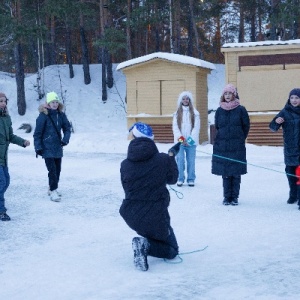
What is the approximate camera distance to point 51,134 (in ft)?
26.5

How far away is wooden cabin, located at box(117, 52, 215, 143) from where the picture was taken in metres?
19.1

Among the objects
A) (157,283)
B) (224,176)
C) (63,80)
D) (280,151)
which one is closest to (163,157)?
(157,283)

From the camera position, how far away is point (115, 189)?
9320mm

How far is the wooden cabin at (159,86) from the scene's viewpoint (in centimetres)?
1909

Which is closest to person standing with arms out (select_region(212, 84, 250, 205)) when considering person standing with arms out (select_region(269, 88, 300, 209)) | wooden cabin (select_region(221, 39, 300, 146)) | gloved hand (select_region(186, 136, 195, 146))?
person standing with arms out (select_region(269, 88, 300, 209))

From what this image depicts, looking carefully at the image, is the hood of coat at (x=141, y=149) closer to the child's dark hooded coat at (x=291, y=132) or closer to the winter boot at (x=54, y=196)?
the child's dark hooded coat at (x=291, y=132)

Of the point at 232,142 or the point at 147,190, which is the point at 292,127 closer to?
the point at 232,142

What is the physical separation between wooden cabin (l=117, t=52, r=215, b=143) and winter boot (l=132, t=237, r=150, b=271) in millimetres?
14532

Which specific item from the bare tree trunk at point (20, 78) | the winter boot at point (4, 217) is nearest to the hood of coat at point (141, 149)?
the winter boot at point (4, 217)

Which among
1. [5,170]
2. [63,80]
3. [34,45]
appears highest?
[34,45]

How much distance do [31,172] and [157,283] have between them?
26.1 feet

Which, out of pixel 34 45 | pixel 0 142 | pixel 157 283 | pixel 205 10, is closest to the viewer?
pixel 157 283

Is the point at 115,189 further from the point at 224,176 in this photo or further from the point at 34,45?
the point at 34,45

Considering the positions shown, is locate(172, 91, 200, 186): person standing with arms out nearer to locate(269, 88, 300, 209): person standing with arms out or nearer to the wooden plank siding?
locate(269, 88, 300, 209): person standing with arms out
